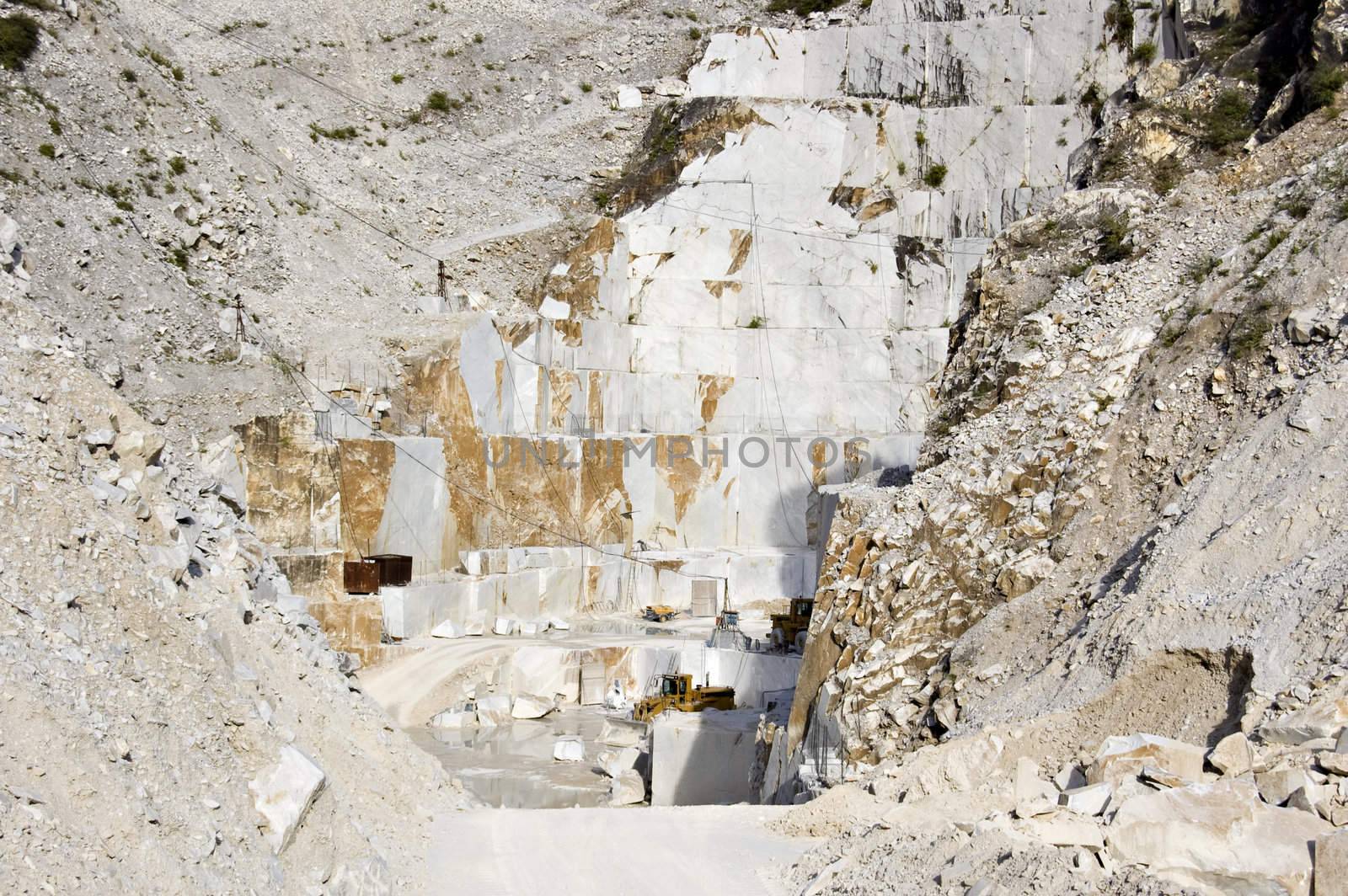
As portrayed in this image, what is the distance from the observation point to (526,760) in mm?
22547

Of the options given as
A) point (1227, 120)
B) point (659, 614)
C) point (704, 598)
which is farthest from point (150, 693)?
point (704, 598)

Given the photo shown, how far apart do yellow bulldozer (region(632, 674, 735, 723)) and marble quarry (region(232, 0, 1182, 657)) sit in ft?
21.2

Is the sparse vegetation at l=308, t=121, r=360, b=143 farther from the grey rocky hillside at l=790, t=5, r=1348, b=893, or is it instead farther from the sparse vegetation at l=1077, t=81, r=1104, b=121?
the grey rocky hillside at l=790, t=5, r=1348, b=893

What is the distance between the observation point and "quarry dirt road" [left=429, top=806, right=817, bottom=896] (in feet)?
32.1

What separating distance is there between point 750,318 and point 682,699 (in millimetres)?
16508

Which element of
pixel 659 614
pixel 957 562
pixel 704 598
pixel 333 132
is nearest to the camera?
pixel 957 562

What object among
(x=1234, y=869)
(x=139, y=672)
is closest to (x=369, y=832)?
(x=139, y=672)

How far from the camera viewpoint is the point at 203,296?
2900 centimetres

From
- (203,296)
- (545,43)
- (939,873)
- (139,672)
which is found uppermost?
(545,43)

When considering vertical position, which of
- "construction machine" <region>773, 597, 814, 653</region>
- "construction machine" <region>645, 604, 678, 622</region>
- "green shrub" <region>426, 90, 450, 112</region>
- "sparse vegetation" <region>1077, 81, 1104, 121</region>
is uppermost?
"green shrub" <region>426, 90, 450, 112</region>

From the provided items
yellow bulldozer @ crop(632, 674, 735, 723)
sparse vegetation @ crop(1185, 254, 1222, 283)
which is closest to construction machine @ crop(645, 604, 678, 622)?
yellow bulldozer @ crop(632, 674, 735, 723)

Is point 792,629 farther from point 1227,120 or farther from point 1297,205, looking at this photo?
point 1297,205

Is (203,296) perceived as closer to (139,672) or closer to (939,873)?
(139,672)

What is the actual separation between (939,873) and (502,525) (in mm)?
23416
